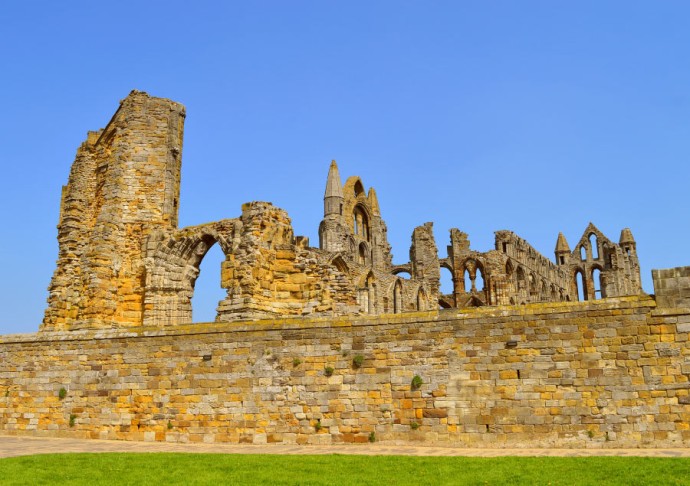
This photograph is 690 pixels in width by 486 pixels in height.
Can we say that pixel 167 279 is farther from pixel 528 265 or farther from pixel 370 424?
pixel 528 265

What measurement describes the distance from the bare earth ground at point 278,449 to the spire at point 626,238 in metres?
64.5

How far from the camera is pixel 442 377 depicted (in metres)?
11.8

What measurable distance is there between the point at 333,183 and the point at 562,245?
3257cm

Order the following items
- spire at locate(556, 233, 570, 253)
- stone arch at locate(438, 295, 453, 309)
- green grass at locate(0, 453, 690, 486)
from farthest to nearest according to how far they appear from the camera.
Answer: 1. spire at locate(556, 233, 570, 253)
2. stone arch at locate(438, 295, 453, 309)
3. green grass at locate(0, 453, 690, 486)

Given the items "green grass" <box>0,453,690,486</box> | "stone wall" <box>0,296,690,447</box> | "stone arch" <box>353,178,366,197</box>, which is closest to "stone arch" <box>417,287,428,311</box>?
"stone arch" <box>353,178,366,197</box>

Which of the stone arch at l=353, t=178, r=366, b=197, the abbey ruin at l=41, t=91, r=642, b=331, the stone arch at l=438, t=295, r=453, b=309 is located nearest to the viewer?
the abbey ruin at l=41, t=91, r=642, b=331

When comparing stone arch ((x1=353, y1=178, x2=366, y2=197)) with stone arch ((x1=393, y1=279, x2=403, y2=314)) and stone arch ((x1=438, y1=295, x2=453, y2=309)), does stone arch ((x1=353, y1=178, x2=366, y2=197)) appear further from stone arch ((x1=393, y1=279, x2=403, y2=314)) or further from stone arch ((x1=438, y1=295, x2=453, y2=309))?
stone arch ((x1=393, y1=279, x2=403, y2=314))

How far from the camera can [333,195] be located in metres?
48.0

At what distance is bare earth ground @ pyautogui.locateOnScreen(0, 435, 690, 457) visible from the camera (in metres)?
10.2

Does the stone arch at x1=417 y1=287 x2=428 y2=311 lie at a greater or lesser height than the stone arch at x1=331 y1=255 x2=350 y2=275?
lesser

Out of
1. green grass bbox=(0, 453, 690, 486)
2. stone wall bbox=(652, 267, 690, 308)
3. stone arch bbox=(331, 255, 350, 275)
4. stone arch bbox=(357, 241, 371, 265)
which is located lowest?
green grass bbox=(0, 453, 690, 486)

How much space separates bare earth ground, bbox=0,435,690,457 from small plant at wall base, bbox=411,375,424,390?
1.05 meters

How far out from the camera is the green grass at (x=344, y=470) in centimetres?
794

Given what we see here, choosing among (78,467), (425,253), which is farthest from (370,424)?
(425,253)
